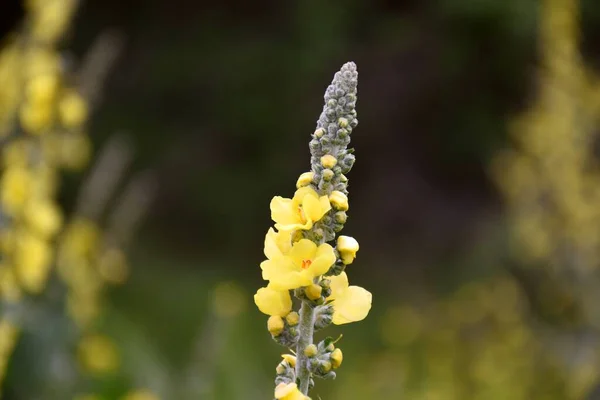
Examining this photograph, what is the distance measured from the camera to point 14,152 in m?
2.39

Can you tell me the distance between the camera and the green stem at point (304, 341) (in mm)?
968

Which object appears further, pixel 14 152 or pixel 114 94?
pixel 114 94

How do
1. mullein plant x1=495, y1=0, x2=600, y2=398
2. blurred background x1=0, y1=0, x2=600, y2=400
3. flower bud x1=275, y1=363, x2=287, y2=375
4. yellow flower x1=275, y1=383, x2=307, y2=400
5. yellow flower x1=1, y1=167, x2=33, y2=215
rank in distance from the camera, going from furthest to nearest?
blurred background x1=0, y1=0, x2=600, y2=400 → mullein plant x1=495, y1=0, x2=600, y2=398 → yellow flower x1=1, y1=167, x2=33, y2=215 → flower bud x1=275, y1=363, x2=287, y2=375 → yellow flower x1=275, y1=383, x2=307, y2=400

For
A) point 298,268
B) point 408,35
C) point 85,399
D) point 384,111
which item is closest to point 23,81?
point 85,399

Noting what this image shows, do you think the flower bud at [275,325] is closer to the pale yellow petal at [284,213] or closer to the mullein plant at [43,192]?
the pale yellow petal at [284,213]

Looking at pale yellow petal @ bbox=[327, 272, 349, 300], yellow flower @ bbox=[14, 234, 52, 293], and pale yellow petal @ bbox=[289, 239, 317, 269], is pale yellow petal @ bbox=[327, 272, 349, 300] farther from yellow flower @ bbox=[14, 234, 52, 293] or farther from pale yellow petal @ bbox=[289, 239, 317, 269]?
yellow flower @ bbox=[14, 234, 52, 293]

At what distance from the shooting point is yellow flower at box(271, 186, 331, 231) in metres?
0.94

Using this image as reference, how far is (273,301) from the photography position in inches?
38.6

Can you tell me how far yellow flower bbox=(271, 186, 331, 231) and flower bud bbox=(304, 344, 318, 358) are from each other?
165mm

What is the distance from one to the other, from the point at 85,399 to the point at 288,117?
17.1ft

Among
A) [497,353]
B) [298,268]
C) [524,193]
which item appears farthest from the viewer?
[524,193]

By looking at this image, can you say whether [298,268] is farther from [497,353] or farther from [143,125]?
[143,125]

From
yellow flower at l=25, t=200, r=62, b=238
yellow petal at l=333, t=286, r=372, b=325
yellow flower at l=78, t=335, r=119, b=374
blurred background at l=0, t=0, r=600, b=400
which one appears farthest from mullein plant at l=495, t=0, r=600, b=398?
yellow petal at l=333, t=286, r=372, b=325

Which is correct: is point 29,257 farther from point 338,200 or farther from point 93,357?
point 338,200
